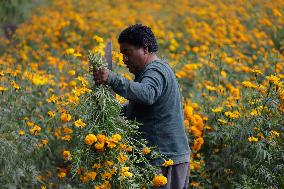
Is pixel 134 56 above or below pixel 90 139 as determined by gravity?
above

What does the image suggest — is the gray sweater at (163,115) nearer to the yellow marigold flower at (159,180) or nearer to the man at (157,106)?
the man at (157,106)

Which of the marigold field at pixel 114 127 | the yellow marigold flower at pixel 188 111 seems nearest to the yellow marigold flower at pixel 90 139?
the marigold field at pixel 114 127

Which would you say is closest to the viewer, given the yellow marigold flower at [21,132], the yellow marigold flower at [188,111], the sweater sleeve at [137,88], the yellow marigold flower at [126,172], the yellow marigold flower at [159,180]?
the sweater sleeve at [137,88]

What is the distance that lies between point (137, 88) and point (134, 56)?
36cm

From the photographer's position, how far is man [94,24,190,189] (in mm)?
3459

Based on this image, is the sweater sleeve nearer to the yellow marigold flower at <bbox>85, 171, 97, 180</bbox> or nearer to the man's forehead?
the man's forehead

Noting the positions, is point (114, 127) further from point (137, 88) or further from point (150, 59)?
point (150, 59)

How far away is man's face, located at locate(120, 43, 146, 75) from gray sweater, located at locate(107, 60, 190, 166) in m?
0.05

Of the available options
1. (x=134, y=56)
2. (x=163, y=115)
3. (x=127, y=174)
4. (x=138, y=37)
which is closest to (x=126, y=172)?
(x=127, y=174)

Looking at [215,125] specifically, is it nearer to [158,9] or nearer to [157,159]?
[157,159]

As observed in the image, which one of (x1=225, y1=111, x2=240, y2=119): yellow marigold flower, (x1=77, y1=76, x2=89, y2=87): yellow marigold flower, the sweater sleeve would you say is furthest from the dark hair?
(x1=225, y1=111, x2=240, y2=119): yellow marigold flower

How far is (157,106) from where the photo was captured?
139 inches

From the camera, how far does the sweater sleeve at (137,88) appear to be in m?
3.23

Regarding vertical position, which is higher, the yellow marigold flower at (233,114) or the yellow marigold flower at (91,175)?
the yellow marigold flower at (233,114)
